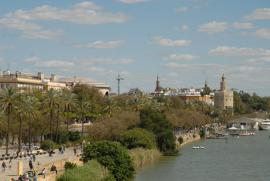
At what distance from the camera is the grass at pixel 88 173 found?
1561 inches

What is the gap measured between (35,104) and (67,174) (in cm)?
3182

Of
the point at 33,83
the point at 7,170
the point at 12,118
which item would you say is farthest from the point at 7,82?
the point at 7,170

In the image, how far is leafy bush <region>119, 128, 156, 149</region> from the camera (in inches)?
2681

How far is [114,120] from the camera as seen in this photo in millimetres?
78062

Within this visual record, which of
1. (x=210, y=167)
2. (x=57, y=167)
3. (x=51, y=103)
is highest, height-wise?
(x=51, y=103)

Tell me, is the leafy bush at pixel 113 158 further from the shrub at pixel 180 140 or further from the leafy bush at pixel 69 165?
the shrub at pixel 180 140

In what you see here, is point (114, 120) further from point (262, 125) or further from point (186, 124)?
point (262, 125)

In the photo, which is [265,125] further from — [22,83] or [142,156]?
[142,156]

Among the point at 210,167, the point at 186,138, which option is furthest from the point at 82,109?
the point at 210,167

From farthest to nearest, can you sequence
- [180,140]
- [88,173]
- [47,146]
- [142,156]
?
[180,140] → [47,146] → [142,156] → [88,173]

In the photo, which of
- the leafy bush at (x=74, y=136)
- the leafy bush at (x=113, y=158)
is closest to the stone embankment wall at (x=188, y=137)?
the leafy bush at (x=74, y=136)

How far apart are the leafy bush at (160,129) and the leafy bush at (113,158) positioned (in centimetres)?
2896

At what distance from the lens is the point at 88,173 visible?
41906 mm

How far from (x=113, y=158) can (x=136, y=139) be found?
66.0ft
